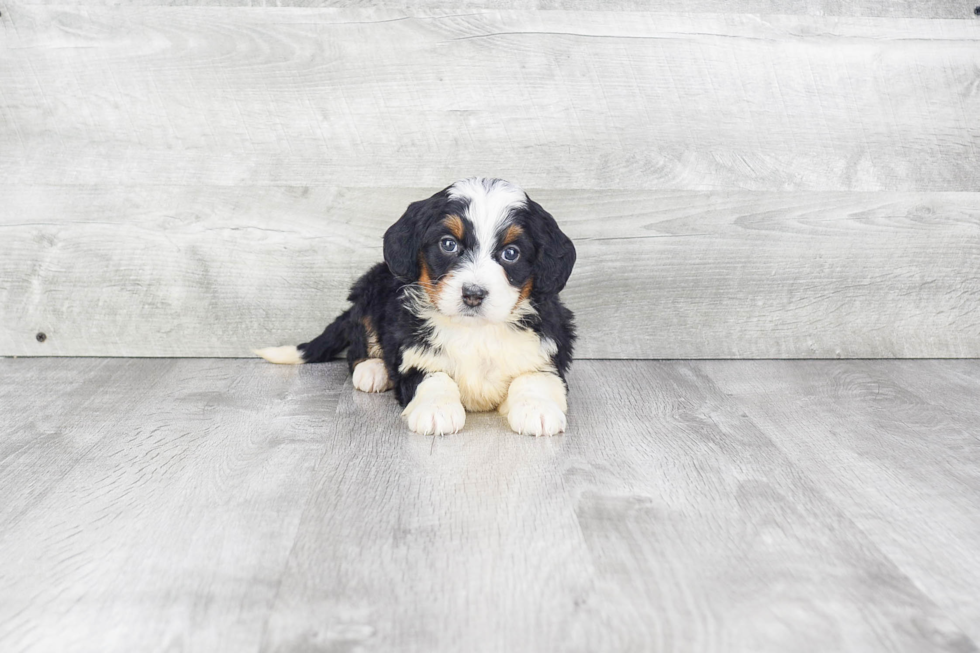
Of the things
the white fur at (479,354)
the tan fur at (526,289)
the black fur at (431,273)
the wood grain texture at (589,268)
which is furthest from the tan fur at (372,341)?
the tan fur at (526,289)

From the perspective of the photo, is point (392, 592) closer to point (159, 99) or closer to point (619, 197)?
point (619, 197)

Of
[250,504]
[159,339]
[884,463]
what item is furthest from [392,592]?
[159,339]

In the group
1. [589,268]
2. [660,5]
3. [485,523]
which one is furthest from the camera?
[589,268]

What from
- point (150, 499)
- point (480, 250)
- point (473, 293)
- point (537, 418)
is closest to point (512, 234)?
point (480, 250)

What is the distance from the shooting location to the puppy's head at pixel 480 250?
2.13m

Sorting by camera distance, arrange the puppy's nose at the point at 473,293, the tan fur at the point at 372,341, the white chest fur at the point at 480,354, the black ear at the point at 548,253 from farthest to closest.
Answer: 1. the tan fur at the point at 372,341
2. the white chest fur at the point at 480,354
3. the black ear at the point at 548,253
4. the puppy's nose at the point at 473,293

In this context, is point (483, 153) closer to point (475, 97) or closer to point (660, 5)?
point (475, 97)

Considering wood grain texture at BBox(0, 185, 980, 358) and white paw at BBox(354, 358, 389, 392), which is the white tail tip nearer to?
wood grain texture at BBox(0, 185, 980, 358)

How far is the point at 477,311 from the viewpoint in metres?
2.13

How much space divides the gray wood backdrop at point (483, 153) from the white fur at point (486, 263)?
72 centimetres

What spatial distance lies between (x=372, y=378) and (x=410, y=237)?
0.55 metres

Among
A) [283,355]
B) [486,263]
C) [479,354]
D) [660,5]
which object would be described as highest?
[660,5]

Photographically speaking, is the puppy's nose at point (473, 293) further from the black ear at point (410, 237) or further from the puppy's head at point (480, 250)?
the black ear at point (410, 237)

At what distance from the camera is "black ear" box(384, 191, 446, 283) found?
222 cm
